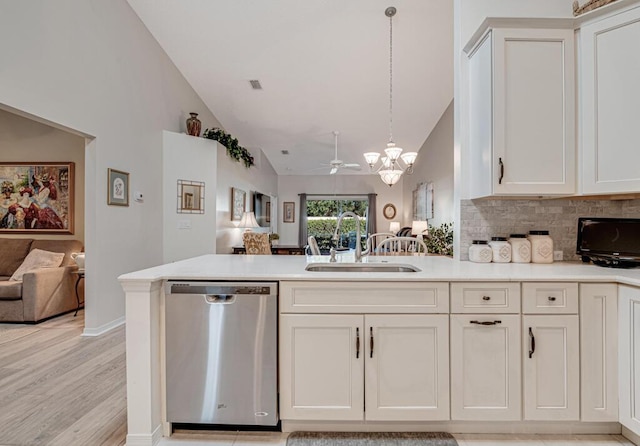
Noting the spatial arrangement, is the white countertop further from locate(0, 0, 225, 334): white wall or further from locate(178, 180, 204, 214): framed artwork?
locate(178, 180, 204, 214): framed artwork

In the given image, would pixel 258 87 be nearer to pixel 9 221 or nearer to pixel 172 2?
pixel 172 2

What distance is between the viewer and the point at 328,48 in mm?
4641

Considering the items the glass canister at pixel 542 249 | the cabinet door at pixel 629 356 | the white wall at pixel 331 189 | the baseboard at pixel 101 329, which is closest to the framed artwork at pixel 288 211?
the white wall at pixel 331 189

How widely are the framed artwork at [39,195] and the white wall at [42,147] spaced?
0.22 ft

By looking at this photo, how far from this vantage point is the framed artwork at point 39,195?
4523 millimetres

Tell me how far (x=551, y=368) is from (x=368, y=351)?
0.94 m

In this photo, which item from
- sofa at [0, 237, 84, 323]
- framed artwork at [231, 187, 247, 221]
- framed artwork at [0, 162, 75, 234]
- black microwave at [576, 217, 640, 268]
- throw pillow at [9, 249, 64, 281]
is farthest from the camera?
framed artwork at [231, 187, 247, 221]

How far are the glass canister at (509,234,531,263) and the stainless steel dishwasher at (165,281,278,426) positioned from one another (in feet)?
5.31

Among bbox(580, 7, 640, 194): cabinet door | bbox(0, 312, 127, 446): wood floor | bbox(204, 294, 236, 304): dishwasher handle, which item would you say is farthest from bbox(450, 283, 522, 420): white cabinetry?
bbox(0, 312, 127, 446): wood floor

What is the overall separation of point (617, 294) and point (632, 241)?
19.4 inches

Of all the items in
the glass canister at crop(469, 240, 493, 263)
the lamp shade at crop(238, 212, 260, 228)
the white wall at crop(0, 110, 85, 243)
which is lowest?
the glass canister at crop(469, 240, 493, 263)

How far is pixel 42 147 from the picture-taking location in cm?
456

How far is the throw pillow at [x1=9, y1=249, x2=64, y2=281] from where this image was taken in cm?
391

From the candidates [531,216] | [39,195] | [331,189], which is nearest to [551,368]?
[531,216]
